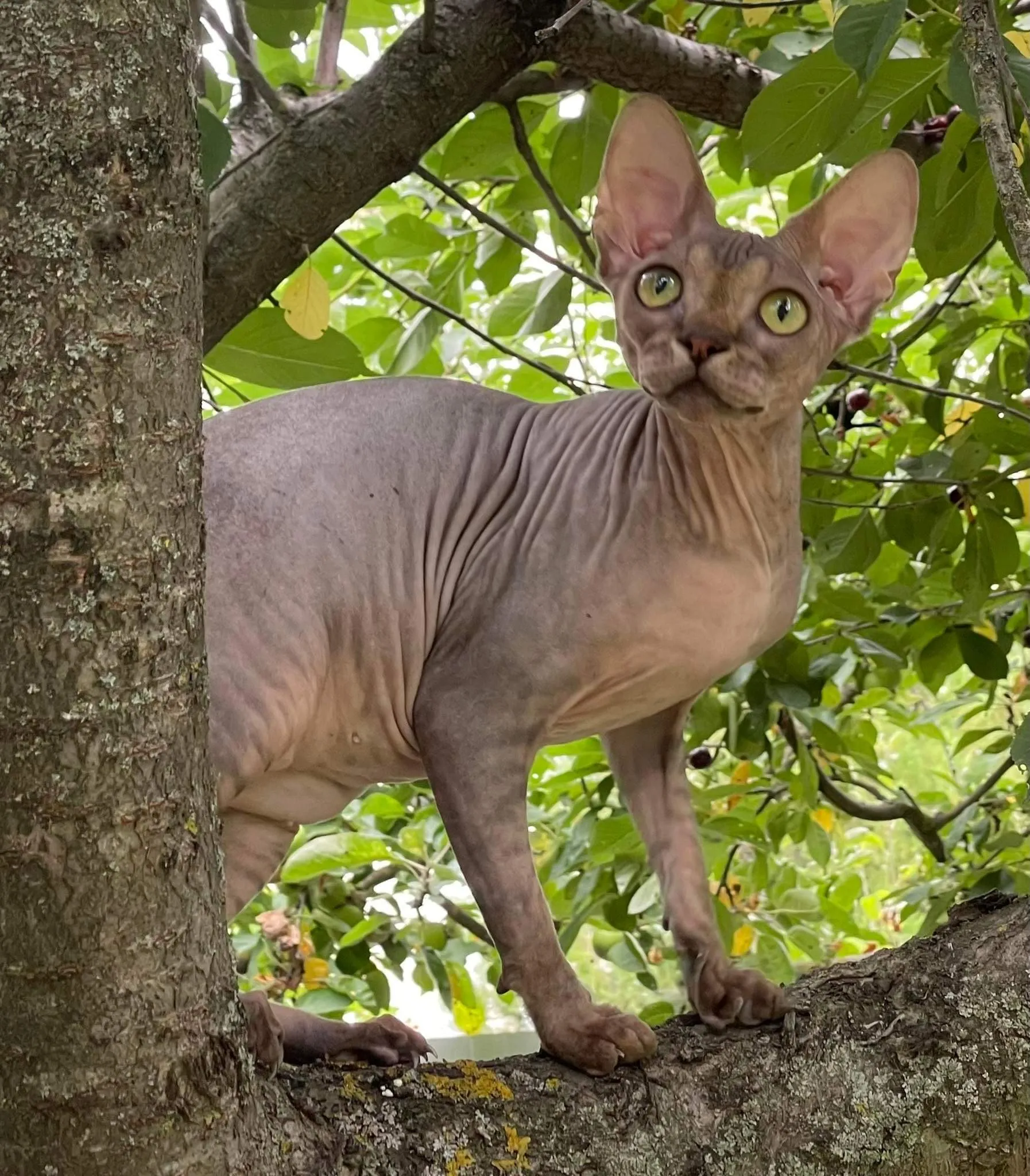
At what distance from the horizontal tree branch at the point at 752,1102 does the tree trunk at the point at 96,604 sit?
0.16 meters

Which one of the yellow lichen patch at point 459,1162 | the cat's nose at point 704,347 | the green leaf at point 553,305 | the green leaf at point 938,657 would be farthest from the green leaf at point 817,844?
the yellow lichen patch at point 459,1162

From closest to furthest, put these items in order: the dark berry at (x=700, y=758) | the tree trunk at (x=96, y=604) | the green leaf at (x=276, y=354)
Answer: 1. the tree trunk at (x=96, y=604)
2. the green leaf at (x=276, y=354)
3. the dark berry at (x=700, y=758)

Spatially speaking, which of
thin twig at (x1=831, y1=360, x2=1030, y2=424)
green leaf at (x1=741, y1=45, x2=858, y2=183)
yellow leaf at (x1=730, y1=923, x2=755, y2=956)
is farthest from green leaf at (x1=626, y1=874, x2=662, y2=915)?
green leaf at (x1=741, y1=45, x2=858, y2=183)

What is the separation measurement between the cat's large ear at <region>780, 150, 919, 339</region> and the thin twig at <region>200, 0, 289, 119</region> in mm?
588

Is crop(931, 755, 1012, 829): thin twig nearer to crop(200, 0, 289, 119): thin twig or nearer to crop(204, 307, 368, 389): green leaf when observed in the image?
crop(204, 307, 368, 389): green leaf

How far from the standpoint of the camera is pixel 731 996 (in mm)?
1166

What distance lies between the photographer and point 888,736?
3.67 m

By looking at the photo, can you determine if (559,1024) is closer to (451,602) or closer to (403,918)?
(451,602)

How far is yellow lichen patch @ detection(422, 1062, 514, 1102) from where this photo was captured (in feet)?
3.18

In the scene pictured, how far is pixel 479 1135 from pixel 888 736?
2.93 m

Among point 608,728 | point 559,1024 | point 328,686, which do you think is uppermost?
point 328,686

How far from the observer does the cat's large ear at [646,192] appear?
124 centimetres

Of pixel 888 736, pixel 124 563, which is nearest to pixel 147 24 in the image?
pixel 124 563

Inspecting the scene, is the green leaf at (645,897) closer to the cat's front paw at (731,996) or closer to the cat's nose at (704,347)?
the cat's front paw at (731,996)
